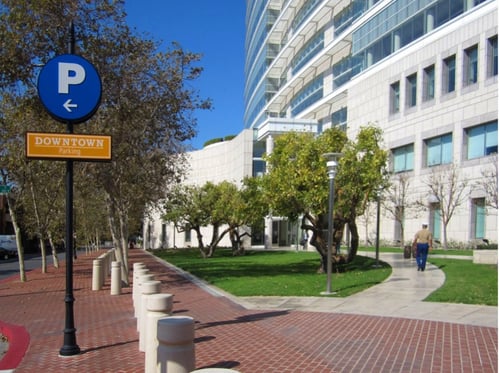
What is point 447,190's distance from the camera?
33.5 metres

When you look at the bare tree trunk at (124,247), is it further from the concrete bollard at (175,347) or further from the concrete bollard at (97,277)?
the concrete bollard at (175,347)

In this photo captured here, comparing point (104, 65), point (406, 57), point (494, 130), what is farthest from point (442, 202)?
point (104, 65)

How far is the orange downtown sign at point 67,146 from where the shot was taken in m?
7.40

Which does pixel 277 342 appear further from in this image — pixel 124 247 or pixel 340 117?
pixel 340 117

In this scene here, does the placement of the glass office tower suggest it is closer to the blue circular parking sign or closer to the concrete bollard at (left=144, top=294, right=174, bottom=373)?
the blue circular parking sign

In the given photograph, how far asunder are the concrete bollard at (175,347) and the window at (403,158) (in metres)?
36.3

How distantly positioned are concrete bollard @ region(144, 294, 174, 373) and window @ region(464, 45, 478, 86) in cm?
3155

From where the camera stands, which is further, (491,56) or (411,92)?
(411,92)

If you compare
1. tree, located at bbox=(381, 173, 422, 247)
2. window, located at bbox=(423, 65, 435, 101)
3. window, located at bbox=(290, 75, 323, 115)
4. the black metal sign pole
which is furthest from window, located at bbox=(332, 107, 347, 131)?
the black metal sign pole

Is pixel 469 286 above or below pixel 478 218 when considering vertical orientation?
below

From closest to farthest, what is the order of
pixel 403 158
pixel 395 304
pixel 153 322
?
pixel 153 322 < pixel 395 304 < pixel 403 158

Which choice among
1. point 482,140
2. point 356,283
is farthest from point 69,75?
point 482,140

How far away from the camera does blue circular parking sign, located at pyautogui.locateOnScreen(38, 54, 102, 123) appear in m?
7.50

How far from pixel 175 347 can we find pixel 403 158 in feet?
123
